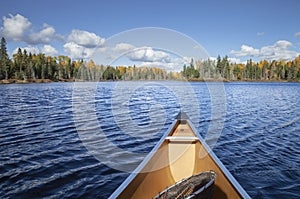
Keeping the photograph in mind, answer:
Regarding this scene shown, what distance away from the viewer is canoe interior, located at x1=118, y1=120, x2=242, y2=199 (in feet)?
11.1

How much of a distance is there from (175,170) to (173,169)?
57 millimetres

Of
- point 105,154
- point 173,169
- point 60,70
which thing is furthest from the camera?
point 60,70

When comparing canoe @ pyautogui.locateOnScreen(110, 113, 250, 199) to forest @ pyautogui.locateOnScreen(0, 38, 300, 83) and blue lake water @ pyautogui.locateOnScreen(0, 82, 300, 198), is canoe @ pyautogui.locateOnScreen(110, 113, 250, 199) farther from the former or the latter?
forest @ pyautogui.locateOnScreen(0, 38, 300, 83)

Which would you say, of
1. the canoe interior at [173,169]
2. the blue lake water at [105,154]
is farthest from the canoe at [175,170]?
the blue lake water at [105,154]

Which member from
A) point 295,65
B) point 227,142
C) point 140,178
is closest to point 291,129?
point 227,142

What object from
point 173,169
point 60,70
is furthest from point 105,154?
point 60,70

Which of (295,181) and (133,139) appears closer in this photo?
(295,181)

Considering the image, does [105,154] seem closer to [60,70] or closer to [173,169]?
[173,169]

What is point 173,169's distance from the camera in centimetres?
479

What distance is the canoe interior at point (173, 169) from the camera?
11.1 feet

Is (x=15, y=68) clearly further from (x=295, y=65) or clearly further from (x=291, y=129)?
(x=295, y=65)

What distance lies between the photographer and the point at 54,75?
95562mm

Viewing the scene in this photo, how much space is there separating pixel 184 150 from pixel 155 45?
112 inches

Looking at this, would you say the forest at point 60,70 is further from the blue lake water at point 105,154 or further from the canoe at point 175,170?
the canoe at point 175,170
